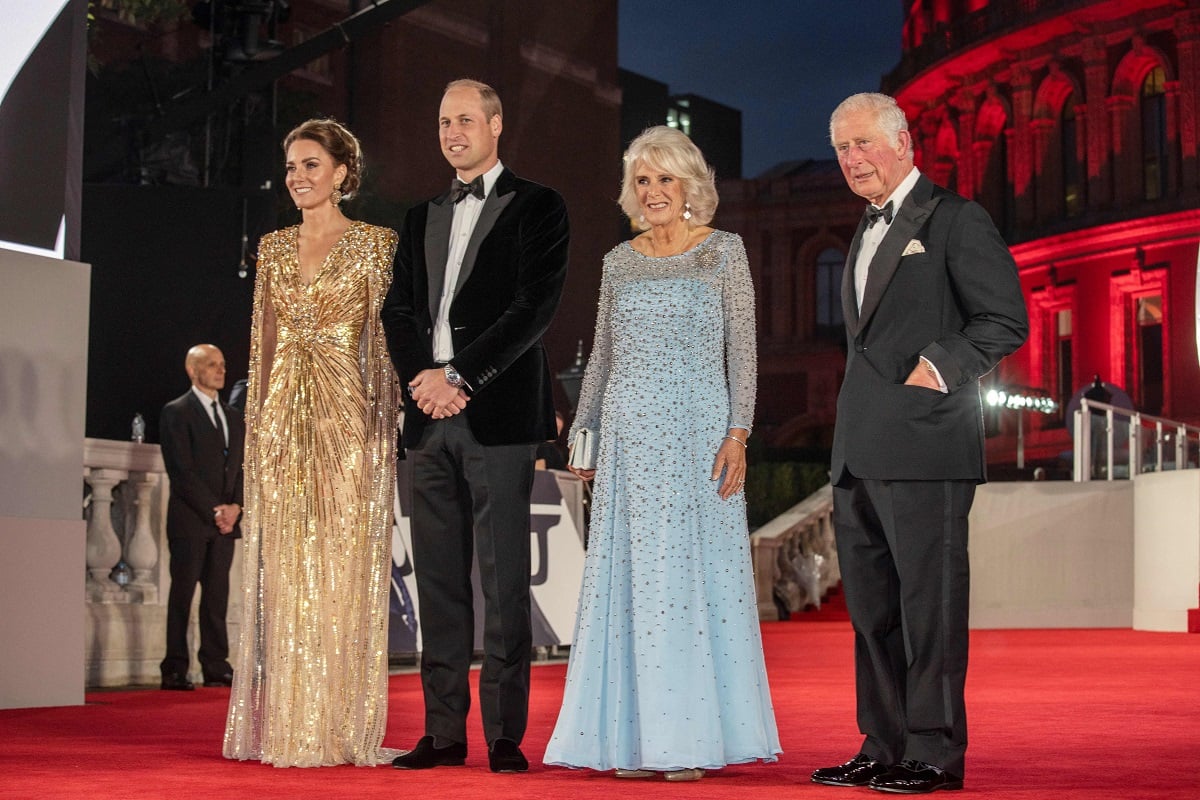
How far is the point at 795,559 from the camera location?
20609mm

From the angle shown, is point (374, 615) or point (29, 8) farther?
point (29, 8)

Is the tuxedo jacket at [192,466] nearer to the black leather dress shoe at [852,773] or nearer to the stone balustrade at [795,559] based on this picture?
the black leather dress shoe at [852,773]

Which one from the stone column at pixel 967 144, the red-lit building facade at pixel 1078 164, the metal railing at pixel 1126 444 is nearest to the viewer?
the metal railing at pixel 1126 444

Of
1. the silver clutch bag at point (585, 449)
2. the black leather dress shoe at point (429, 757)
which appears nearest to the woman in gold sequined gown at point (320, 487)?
the black leather dress shoe at point (429, 757)

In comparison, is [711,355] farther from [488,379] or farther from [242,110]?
[242,110]

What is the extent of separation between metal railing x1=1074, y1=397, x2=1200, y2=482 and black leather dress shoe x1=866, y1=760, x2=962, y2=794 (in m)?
13.9

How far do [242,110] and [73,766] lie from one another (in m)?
12.0

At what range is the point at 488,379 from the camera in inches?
189

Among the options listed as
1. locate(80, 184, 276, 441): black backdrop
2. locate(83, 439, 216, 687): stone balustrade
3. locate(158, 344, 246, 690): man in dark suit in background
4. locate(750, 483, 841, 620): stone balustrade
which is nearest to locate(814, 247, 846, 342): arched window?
locate(750, 483, 841, 620): stone balustrade

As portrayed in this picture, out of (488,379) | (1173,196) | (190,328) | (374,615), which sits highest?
(1173,196)

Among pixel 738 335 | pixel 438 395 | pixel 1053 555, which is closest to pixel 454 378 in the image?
pixel 438 395

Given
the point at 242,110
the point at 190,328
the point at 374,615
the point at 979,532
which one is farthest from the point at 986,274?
the point at 979,532

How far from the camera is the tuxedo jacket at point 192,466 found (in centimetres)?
918

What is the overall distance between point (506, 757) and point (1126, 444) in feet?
51.0
